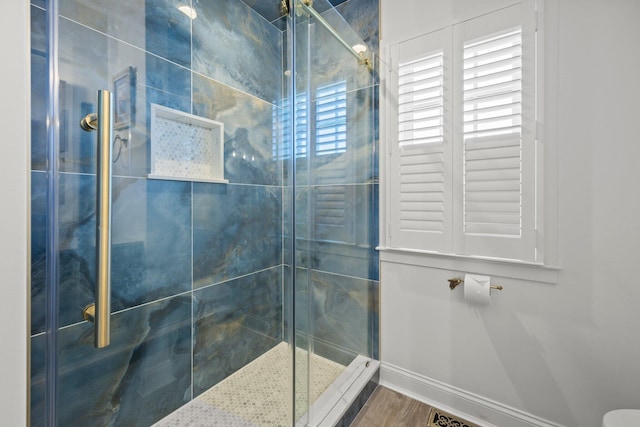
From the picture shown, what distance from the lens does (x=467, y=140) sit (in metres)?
1.35

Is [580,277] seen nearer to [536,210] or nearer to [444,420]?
[536,210]

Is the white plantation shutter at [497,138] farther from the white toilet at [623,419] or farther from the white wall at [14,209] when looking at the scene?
the white wall at [14,209]

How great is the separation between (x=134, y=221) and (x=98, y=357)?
54 centimetres

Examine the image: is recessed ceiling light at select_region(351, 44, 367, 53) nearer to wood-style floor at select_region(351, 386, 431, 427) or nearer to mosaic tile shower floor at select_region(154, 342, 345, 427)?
mosaic tile shower floor at select_region(154, 342, 345, 427)

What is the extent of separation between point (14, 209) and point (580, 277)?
Result: 1869 mm

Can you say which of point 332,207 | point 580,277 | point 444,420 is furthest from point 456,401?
point 332,207

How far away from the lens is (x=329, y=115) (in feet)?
4.25

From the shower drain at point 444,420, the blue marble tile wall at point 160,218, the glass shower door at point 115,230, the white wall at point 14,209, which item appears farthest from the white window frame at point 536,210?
the white wall at point 14,209

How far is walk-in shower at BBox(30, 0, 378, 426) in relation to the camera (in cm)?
83

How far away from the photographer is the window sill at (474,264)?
121 cm

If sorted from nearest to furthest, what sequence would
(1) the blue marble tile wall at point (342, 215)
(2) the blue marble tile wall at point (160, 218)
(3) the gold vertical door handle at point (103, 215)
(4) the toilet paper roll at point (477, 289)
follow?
(3) the gold vertical door handle at point (103, 215) < (2) the blue marble tile wall at point (160, 218) < (1) the blue marble tile wall at point (342, 215) < (4) the toilet paper roll at point (477, 289)

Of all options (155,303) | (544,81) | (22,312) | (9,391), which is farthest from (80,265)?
(544,81)

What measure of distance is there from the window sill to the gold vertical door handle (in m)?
1.27

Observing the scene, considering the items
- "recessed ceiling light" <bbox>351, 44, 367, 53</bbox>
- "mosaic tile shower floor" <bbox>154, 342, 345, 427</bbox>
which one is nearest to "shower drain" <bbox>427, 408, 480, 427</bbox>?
"mosaic tile shower floor" <bbox>154, 342, 345, 427</bbox>
